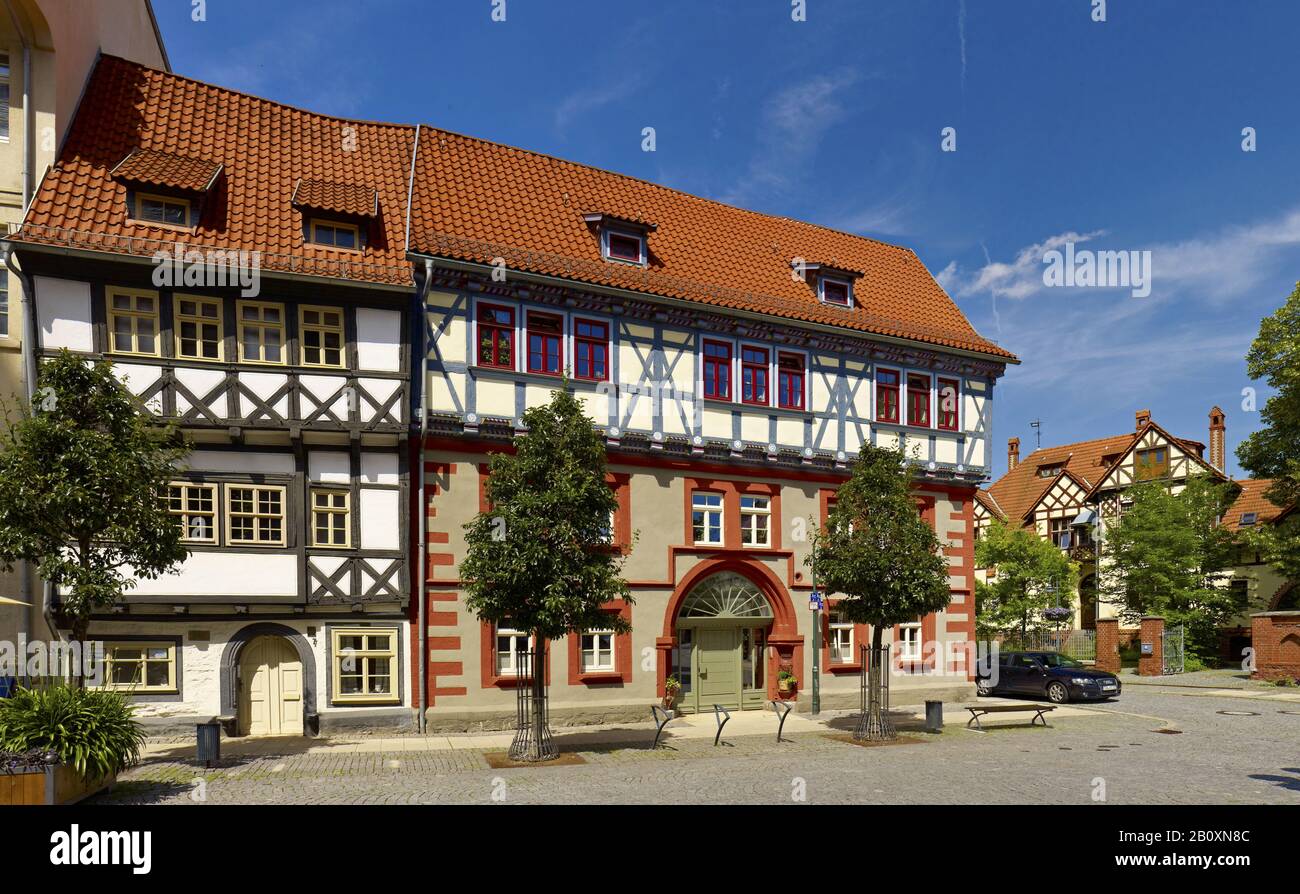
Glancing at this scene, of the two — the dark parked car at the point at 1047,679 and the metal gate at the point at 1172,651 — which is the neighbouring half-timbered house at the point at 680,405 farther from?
the metal gate at the point at 1172,651

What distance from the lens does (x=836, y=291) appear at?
24703 mm

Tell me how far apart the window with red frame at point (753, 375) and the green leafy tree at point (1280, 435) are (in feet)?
67.2

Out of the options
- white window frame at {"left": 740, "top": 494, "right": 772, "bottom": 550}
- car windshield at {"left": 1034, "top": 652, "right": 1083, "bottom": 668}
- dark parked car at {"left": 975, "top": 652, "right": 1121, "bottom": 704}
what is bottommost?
dark parked car at {"left": 975, "top": 652, "right": 1121, "bottom": 704}

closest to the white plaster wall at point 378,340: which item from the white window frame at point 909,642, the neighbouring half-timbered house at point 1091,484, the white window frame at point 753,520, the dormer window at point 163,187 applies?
the dormer window at point 163,187

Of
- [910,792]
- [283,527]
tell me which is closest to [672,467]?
[283,527]

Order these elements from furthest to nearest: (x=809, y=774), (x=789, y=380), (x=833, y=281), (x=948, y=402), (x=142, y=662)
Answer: (x=948, y=402) → (x=833, y=281) → (x=789, y=380) → (x=142, y=662) → (x=809, y=774)

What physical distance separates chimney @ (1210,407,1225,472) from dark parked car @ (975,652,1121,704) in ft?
88.4

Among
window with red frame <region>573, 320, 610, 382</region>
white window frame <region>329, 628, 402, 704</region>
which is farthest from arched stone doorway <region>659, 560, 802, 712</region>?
white window frame <region>329, 628, 402, 704</region>

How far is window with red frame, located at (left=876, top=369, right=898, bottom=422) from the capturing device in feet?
79.1

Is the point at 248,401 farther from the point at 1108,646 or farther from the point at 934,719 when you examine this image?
the point at 1108,646

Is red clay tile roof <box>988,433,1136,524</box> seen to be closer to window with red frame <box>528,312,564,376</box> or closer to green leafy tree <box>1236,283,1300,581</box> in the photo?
green leafy tree <box>1236,283,1300,581</box>

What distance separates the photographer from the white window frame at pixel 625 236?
21.6 meters

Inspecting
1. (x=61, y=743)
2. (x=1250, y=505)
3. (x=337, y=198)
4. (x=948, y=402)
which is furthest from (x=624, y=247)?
(x=1250, y=505)

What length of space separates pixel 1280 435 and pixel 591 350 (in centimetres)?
2690
